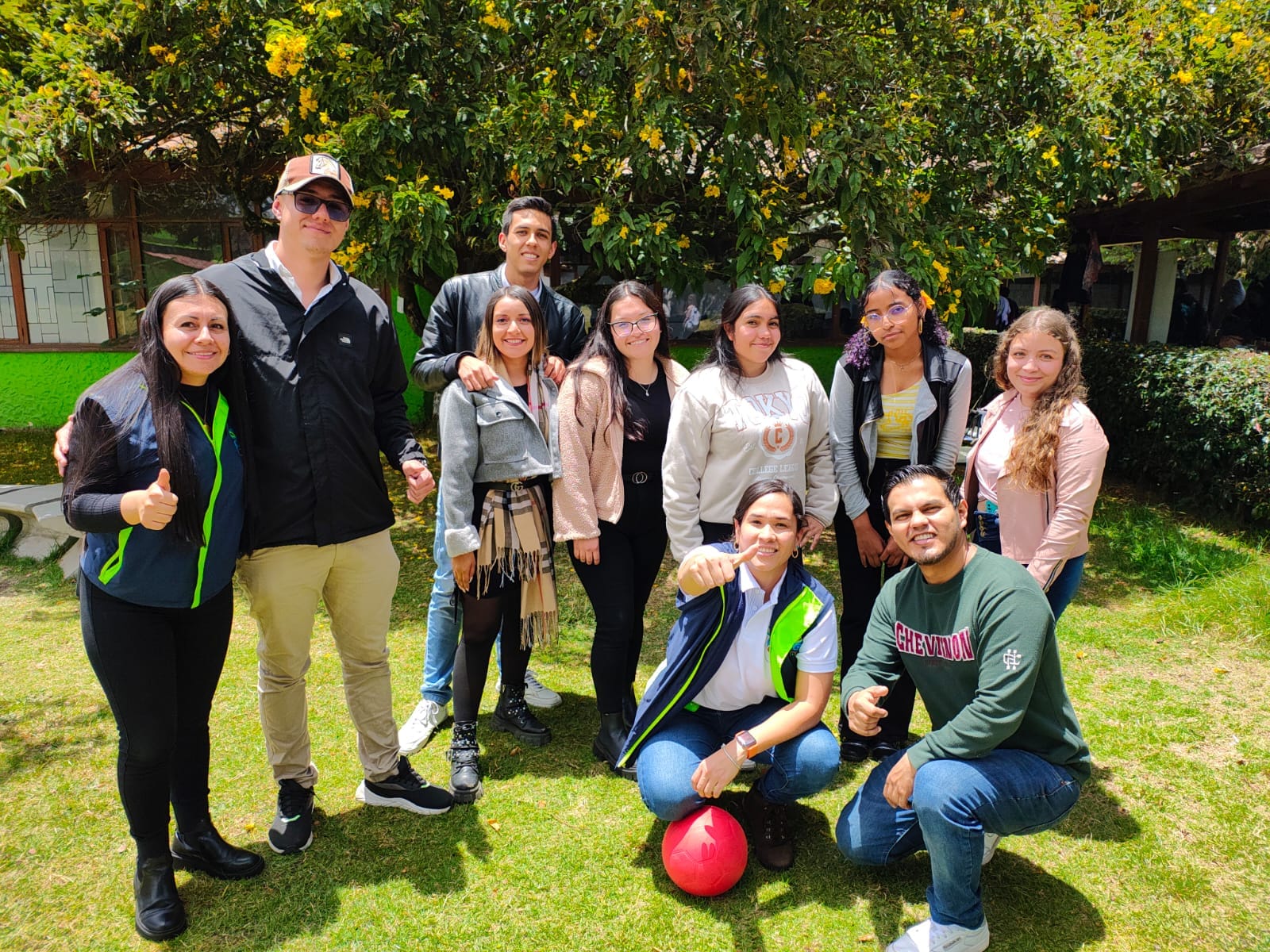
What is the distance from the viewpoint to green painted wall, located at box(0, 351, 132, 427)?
33.2 ft

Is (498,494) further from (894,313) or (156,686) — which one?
(894,313)

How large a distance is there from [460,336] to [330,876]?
6.48ft

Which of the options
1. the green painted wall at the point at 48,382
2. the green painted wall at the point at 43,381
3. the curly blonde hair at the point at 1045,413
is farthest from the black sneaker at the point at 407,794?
the green painted wall at the point at 43,381

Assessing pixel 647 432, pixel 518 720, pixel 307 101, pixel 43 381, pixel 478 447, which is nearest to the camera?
pixel 478 447

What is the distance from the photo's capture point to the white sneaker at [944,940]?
7.64ft

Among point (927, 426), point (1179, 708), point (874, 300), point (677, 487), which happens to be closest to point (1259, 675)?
point (1179, 708)

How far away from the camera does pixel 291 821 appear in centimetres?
281

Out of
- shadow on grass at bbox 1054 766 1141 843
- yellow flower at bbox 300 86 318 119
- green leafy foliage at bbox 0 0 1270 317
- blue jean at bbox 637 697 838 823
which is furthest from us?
yellow flower at bbox 300 86 318 119

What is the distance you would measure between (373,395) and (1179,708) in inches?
141

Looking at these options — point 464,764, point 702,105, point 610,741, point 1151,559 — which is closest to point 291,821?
point 464,764

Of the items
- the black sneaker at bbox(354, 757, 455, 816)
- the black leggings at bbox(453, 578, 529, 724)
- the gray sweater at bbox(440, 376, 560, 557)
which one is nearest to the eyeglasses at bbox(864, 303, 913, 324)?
the gray sweater at bbox(440, 376, 560, 557)

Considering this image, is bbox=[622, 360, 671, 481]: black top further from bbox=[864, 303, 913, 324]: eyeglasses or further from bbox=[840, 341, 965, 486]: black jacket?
bbox=[864, 303, 913, 324]: eyeglasses

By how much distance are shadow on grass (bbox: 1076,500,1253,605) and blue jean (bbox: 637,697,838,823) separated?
3.21 metres

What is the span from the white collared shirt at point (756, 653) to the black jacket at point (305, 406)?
1.18 metres
